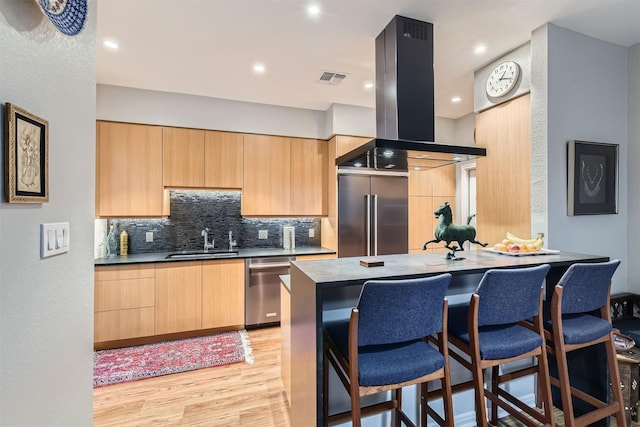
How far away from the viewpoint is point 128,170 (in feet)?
10.7

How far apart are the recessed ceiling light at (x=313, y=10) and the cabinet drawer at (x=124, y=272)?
284 cm

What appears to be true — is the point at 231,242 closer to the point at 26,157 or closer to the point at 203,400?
the point at 203,400

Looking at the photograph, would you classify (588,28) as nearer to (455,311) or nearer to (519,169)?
(519,169)

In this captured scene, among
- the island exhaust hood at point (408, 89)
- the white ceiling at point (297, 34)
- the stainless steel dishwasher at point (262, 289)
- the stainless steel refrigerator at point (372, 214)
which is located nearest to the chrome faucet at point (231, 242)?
the stainless steel dishwasher at point (262, 289)

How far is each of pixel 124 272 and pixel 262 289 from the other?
1.46 meters

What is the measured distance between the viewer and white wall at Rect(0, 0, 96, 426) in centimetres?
79

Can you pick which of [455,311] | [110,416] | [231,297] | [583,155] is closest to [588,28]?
[583,155]

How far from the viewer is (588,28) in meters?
2.32

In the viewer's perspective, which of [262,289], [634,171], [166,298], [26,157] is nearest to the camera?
[26,157]

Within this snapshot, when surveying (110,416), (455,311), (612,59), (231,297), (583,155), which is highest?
(612,59)

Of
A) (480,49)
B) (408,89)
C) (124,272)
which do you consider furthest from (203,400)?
(480,49)

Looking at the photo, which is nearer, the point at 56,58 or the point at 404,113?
the point at 56,58

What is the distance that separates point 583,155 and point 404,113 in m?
1.60

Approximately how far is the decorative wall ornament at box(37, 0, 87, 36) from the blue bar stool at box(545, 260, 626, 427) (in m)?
2.46
